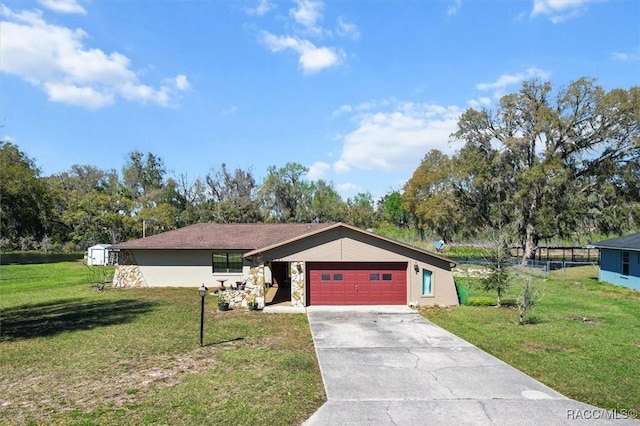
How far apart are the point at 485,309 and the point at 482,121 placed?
28414mm

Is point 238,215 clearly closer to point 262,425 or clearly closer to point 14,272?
point 14,272

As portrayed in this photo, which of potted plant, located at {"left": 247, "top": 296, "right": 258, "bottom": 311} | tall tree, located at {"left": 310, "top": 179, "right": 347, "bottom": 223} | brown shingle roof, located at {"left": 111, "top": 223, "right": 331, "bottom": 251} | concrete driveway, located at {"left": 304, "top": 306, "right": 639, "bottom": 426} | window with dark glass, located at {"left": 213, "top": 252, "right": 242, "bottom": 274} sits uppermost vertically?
tall tree, located at {"left": 310, "top": 179, "right": 347, "bottom": 223}

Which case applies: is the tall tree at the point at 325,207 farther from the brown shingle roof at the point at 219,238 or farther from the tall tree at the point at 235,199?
the brown shingle roof at the point at 219,238

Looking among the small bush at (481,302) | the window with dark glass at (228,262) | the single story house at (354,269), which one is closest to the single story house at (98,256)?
the window with dark glass at (228,262)

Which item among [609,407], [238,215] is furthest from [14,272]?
[609,407]

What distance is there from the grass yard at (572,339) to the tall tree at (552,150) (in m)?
16.4

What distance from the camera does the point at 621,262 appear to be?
28.4m

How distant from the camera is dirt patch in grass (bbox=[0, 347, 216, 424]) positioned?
8742mm

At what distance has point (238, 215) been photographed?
60625mm

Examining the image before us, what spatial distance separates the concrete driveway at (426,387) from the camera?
27.2 ft

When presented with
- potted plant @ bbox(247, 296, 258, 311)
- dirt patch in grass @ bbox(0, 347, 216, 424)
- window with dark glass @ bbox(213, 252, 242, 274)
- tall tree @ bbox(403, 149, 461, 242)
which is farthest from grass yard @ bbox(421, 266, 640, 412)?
tall tree @ bbox(403, 149, 461, 242)

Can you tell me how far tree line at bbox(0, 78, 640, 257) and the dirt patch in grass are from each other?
59.5 feet

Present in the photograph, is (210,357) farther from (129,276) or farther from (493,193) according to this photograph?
(493,193)

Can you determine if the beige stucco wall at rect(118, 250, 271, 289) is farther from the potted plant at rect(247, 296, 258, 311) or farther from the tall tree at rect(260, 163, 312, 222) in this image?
the tall tree at rect(260, 163, 312, 222)
